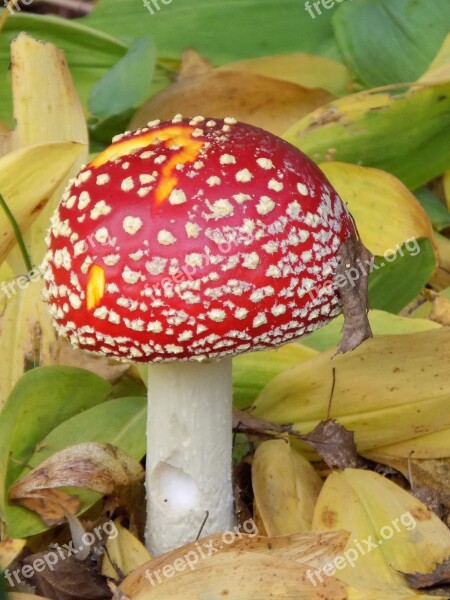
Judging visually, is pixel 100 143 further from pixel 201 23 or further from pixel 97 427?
pixel 97 427

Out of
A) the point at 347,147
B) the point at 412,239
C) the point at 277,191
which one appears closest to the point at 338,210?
the point at 277,191

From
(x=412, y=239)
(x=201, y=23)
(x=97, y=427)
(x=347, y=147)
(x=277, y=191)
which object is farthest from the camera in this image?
(x=201, y=23)

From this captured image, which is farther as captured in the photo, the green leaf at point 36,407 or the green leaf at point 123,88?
the green leaf at point 123,88

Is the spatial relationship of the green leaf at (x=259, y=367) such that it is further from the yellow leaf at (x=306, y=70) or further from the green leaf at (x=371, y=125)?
the yellow leaf at (x=306, y=70)

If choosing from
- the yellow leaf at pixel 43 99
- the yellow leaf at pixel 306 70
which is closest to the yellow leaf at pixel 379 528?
the yellow leaf at pixel 43 99

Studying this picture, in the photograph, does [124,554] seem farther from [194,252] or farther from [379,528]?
[194,252]

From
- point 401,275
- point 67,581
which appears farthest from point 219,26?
point 67,581
